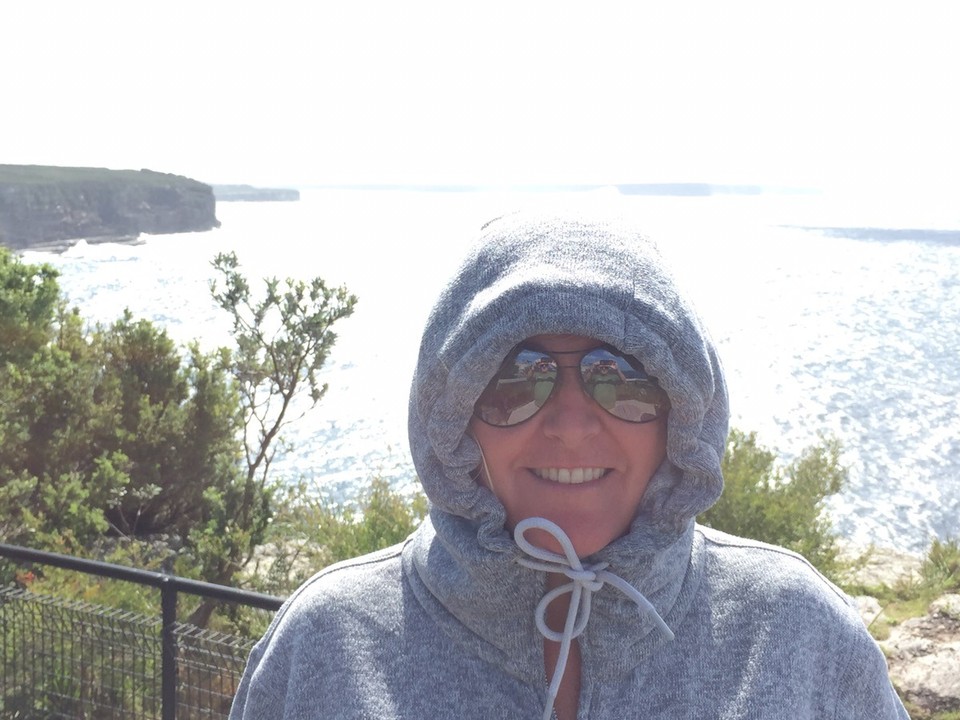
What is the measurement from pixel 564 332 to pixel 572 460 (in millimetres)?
163

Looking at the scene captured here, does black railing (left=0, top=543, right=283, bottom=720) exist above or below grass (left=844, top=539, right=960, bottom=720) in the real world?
above

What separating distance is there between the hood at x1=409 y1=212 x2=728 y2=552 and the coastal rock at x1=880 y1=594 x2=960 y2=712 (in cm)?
368

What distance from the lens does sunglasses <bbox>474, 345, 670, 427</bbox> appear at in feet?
3.56

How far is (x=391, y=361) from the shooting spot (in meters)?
23.8

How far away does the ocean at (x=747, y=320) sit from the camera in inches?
596

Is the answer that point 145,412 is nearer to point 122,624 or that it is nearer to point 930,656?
point 122,624

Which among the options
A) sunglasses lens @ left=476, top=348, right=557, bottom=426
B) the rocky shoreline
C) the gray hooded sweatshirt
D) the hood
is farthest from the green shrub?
sunglasses lens @ left=476, top=348, right=557, bottom=426

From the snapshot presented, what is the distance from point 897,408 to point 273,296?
21.3 meters

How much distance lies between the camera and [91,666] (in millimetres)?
3496

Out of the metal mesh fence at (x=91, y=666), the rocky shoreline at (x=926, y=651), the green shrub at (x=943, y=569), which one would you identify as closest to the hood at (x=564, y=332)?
the metal mesh fence at (x=91, y=666)

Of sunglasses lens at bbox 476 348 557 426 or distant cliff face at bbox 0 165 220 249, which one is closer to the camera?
sunglasses lens at bbox 476 348 557 426

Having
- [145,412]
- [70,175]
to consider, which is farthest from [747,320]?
[145,412]

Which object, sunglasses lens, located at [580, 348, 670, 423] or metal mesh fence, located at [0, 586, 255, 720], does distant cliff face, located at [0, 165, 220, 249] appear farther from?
sunglasses lens, located at [580, 348, 670, 423]

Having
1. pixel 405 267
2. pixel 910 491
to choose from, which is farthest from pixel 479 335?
pixel 405 267
